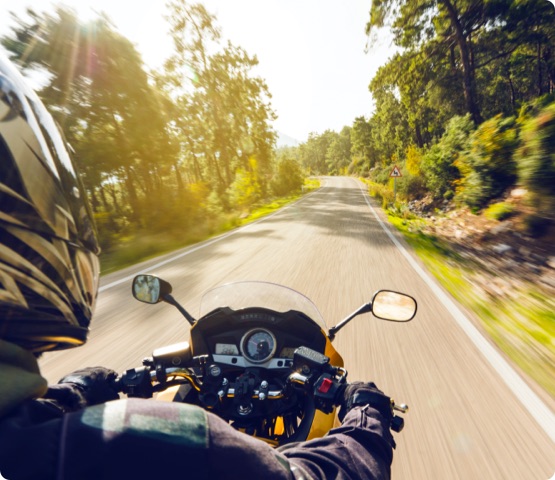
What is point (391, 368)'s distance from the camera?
9.05 ft

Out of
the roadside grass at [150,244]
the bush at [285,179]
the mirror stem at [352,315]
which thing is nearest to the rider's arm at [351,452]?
the mirror stem at [352,315]

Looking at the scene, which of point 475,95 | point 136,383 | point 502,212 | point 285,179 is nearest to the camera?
point 136,383

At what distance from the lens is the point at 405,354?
2988 millimetres

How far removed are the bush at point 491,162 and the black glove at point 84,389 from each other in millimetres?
12082

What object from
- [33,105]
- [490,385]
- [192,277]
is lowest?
[192,277]

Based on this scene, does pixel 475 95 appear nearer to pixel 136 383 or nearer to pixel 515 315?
pixel 515 315

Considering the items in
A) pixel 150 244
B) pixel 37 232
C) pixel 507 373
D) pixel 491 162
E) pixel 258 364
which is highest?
pixel 37 232

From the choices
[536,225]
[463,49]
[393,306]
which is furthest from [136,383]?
[463,49]

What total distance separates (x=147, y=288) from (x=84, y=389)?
682mm

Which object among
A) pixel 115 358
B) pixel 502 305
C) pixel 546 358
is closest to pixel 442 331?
pixel 546 358

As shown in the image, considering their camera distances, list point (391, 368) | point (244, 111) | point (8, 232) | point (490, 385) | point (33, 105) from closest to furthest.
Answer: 1. point (8, 232)
2. point (33, 105)
3. point (490, 385)
4. point (391, 368)
5. point (244, 111)

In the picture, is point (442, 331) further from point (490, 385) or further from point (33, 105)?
point (33, 105)

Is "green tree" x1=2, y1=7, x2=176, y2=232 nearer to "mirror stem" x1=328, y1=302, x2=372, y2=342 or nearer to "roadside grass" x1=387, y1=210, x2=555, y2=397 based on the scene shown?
"roadside grass" x1=387, y1=210, x2=555, y2=397

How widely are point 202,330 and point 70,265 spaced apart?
81 cm
